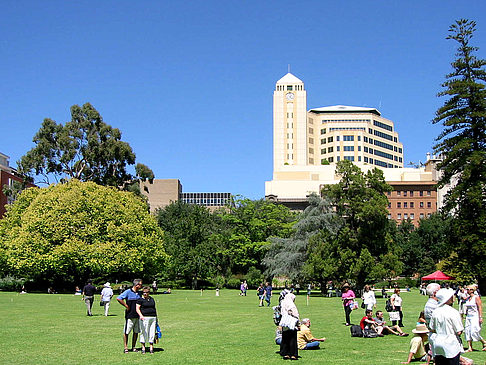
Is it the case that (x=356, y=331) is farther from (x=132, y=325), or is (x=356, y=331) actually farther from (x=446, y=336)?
(x=446, y=336)

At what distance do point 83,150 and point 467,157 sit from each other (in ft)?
146

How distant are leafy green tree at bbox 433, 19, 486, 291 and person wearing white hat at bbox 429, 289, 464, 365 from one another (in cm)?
4214

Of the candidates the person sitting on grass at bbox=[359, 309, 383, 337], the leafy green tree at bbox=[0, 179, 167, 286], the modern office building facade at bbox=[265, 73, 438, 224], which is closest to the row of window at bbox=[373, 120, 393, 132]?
the modern office building facade at bbox=[265, 73, 438, 224]

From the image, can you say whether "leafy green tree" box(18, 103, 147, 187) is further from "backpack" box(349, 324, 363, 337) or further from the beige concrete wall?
the beige concrete wall

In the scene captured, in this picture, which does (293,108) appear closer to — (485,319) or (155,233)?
(155,233)

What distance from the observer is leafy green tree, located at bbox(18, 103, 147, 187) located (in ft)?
238

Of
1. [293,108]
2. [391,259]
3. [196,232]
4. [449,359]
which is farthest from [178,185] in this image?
[449,359]

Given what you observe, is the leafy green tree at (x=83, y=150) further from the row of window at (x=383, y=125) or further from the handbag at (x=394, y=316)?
the row of window at (x=383, y=125)

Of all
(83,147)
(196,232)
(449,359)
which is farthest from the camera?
(196,232)

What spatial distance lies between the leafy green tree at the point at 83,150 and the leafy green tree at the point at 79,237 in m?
6.76

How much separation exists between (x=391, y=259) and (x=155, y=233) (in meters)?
25.6

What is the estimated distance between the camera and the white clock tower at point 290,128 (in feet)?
547

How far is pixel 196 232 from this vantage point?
278ft

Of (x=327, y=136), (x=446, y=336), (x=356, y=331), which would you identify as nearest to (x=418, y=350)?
(x=446, y=336)
